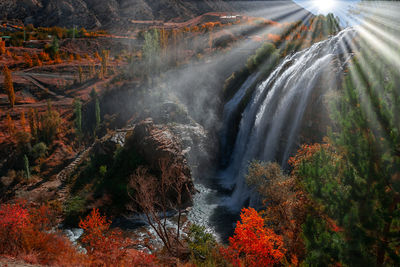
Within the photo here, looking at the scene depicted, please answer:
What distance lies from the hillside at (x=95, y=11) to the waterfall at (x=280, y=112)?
120 meters

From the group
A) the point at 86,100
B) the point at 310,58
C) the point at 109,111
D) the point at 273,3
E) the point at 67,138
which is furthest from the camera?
the point at 273,3

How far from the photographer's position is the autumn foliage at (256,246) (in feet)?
43.0

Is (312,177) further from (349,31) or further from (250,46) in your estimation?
(250,46)

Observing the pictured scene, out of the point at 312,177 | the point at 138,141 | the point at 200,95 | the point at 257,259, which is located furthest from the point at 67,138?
the point at 312,177

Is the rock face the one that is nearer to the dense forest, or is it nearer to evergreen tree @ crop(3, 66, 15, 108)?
the dense forest

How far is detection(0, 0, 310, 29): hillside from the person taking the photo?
120 meters

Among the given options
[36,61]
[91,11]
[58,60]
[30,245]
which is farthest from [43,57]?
[91,11]

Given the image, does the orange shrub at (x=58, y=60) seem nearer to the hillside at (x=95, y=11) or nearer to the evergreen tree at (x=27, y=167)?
the evergreen tree at (x=27, y=167)

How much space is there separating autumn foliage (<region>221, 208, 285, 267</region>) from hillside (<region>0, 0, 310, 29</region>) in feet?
437

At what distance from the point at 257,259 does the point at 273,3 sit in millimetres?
222293

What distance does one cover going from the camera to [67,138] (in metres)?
41.8

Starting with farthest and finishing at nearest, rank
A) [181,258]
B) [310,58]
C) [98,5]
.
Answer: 1. [98,5]
2. [310,58]
3. [181,258]

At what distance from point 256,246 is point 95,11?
500ft

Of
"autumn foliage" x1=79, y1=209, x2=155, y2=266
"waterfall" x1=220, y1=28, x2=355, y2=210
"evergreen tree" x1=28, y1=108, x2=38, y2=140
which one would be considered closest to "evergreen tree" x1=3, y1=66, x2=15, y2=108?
"evergreen tree" x1=28, y1=108, x2=38, y2=140
